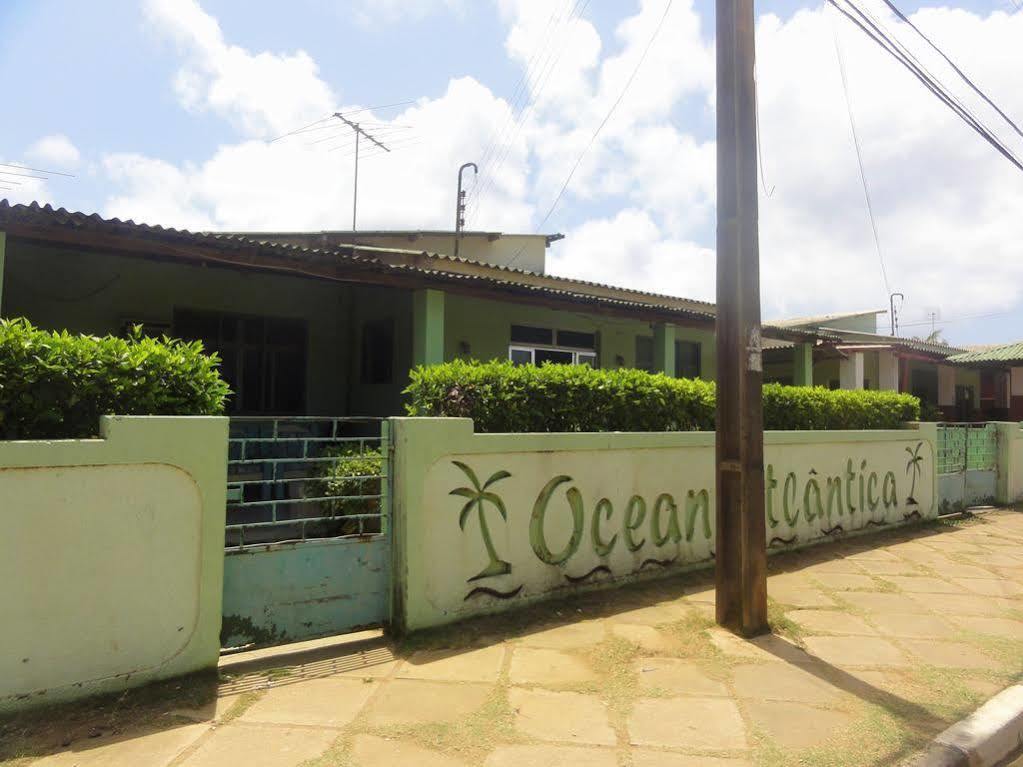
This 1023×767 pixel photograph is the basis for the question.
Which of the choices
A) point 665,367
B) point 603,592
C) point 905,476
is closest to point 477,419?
point 603,592

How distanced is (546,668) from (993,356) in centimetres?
2395

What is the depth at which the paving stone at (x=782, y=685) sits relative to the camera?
362cm

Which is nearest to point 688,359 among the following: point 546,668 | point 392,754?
point 546,668

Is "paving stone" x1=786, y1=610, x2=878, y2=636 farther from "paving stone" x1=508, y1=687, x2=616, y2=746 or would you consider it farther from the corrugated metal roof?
the corrugated metal roof

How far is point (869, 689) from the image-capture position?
12.3ft

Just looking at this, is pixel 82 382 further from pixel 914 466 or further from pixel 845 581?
pixel 914 466

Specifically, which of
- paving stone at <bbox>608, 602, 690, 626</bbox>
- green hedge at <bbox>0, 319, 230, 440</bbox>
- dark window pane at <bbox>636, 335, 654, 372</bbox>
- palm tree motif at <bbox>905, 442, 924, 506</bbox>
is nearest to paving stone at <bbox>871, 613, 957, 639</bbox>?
paving stone at <bbox>608, 602, 690, 626</bbox>

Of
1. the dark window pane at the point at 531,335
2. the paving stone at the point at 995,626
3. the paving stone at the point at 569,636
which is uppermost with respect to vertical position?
the dark window pane at the point at 531,335

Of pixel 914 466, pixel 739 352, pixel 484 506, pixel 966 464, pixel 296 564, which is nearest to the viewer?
pixel 296 564

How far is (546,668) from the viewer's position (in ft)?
12.9

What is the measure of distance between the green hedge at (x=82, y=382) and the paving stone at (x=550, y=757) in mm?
2545

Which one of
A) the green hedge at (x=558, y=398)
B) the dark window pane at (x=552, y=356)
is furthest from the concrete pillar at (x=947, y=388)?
the green hedge at (x=558, y=398)

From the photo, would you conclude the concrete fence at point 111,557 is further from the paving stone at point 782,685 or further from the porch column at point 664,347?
the porch column at point 664,347

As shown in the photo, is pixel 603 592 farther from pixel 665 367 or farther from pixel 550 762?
pixel 665 367
